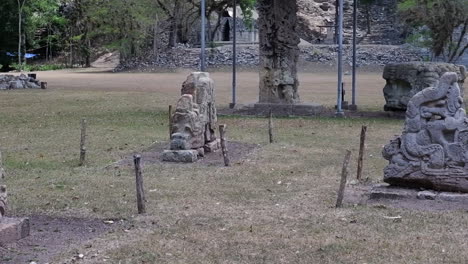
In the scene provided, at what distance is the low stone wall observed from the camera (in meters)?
54.0

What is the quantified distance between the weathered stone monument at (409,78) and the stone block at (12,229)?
15.3 m

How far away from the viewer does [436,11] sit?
37.0 m

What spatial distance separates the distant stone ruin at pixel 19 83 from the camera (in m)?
36.1

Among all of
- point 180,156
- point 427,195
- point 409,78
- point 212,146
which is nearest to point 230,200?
point 427,195

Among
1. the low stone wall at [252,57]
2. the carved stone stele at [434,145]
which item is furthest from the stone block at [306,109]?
the low stone wall at [252,57]

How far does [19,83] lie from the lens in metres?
36.3

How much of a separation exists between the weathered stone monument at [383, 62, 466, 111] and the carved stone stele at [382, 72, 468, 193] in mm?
10683

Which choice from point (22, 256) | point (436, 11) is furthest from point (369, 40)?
point (22, 256)

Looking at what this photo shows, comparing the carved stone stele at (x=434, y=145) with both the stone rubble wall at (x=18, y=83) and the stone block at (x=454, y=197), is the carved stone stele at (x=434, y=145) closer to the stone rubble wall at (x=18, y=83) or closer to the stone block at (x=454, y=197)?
the stone block at (x=454, y=197)

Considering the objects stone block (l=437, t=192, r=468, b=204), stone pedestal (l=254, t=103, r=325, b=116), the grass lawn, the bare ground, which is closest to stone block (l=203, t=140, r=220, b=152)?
the grass lawn

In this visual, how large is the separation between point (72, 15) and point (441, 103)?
2273 inches

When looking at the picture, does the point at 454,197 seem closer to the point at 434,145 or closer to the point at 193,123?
the point at 434,145

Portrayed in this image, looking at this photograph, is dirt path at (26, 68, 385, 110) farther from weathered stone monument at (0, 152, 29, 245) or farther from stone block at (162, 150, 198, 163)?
weathered stone monument at (0, 152, 29, 245)

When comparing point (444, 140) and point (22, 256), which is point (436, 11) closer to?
point (444, 140)
